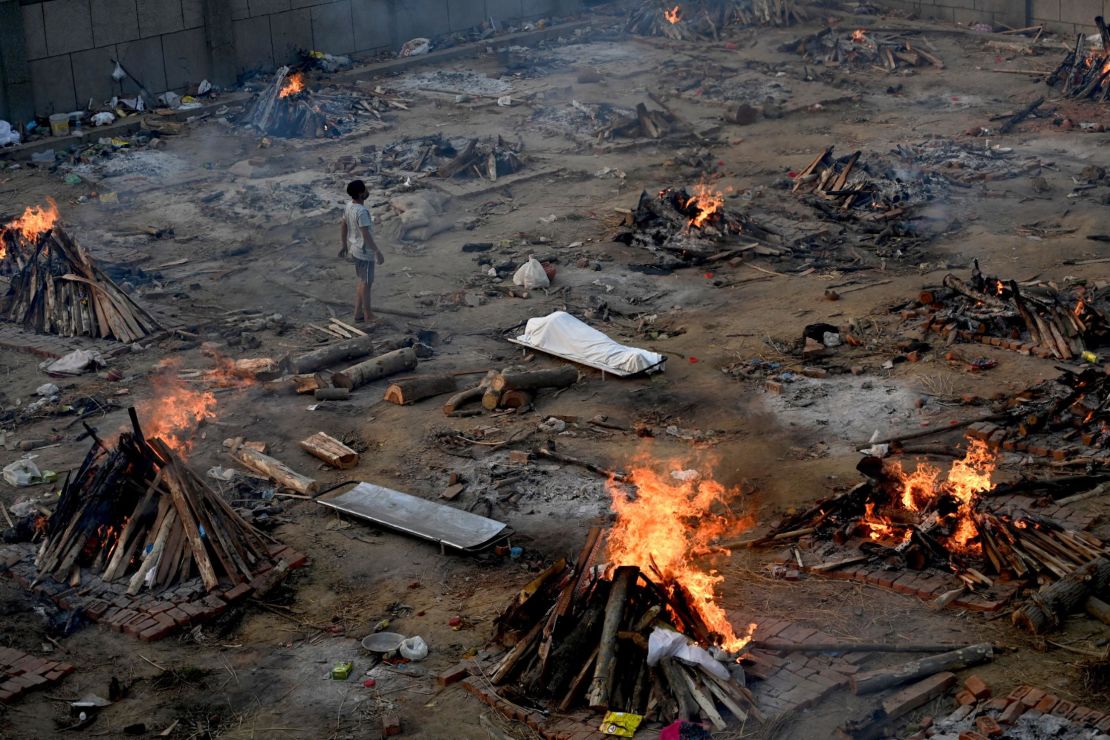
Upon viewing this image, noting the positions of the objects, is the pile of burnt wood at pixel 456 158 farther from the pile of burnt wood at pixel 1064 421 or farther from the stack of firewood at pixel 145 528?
the stack of firewood at pixel 145 528

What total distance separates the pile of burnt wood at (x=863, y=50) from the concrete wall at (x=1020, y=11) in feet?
5.37

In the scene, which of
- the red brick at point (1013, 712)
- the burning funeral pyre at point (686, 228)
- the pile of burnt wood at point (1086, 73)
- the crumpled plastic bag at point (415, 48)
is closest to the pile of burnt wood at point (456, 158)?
the burning funeral pyre at point (686, 228)

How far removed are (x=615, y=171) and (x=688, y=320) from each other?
21.0 feet

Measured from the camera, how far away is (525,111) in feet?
76.6

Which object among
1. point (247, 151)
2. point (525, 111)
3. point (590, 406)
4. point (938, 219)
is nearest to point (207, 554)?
point (590, 406)

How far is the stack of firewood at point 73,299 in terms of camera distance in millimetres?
13203

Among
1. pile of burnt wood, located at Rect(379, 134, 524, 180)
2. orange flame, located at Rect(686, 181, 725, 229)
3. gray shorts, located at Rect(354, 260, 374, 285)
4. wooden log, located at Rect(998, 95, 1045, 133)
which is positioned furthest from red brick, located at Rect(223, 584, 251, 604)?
wooden log, located at Rect(998, 95, 1045, 133)

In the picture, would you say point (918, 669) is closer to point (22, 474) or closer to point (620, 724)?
point (620, 724)

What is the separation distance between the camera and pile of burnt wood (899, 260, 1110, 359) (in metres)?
11.6

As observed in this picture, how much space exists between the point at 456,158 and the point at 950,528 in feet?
42.8

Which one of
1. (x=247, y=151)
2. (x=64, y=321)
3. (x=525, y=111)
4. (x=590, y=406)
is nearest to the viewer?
(x=590, y=406)

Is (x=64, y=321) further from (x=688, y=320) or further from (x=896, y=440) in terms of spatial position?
(x=896, y=440)

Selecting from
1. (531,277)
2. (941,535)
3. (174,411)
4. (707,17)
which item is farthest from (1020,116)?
(174,411)

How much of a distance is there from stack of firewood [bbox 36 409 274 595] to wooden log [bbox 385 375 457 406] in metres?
3.03
